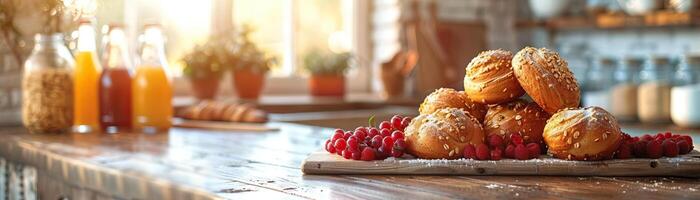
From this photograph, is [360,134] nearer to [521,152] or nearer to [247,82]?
[521,152]

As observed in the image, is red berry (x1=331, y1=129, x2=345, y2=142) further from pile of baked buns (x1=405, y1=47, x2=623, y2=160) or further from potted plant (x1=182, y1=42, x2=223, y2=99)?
potted plant (x1=182, y1=42, x2=223, y2=99)

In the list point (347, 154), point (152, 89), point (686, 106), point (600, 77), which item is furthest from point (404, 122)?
point (600, 77)

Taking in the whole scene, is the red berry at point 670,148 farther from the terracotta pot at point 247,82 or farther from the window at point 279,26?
the window at point 279,26

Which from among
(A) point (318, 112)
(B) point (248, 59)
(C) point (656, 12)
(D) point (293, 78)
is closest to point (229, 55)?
(B) point (248, 59)

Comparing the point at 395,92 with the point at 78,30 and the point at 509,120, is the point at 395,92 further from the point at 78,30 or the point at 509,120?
the point at 509,120

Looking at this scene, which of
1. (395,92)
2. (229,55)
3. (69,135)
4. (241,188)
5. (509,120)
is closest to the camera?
(241,188)
